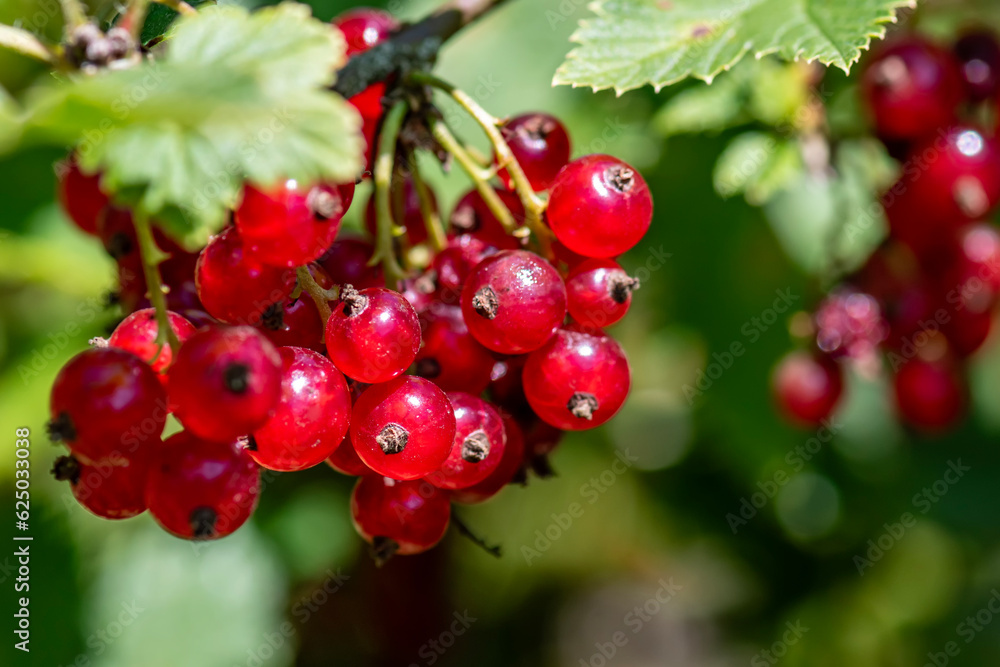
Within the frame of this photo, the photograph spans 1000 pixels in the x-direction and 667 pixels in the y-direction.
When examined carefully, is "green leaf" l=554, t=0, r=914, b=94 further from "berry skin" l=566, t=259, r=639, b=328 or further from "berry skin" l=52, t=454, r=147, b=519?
"berry skin" l=52, t=454, r=147, b=519

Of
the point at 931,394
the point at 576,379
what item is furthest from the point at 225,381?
the point at 931,394

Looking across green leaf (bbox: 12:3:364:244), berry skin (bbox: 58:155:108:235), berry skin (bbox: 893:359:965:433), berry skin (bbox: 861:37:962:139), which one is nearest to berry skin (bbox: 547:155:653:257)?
green leaf (bbox: 12:3:364:244)

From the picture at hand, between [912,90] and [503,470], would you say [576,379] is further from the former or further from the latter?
[912,90]

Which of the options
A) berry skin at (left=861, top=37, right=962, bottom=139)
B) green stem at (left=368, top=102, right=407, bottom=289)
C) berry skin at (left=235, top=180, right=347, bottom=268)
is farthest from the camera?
berry skin at (left=861, top=37, right=962, bottom=139)

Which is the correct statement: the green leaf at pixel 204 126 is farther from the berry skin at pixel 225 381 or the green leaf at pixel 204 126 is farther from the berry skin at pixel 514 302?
the berry skin at pixel 514 302

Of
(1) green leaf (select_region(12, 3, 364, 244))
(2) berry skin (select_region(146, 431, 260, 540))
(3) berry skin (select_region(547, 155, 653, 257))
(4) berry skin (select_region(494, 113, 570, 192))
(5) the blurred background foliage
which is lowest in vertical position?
(5) the blurred background foliage

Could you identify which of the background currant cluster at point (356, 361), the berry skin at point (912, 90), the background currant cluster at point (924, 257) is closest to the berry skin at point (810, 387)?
the background currant cluster at point (924, 257)

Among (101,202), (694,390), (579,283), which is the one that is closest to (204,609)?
(101,202)
